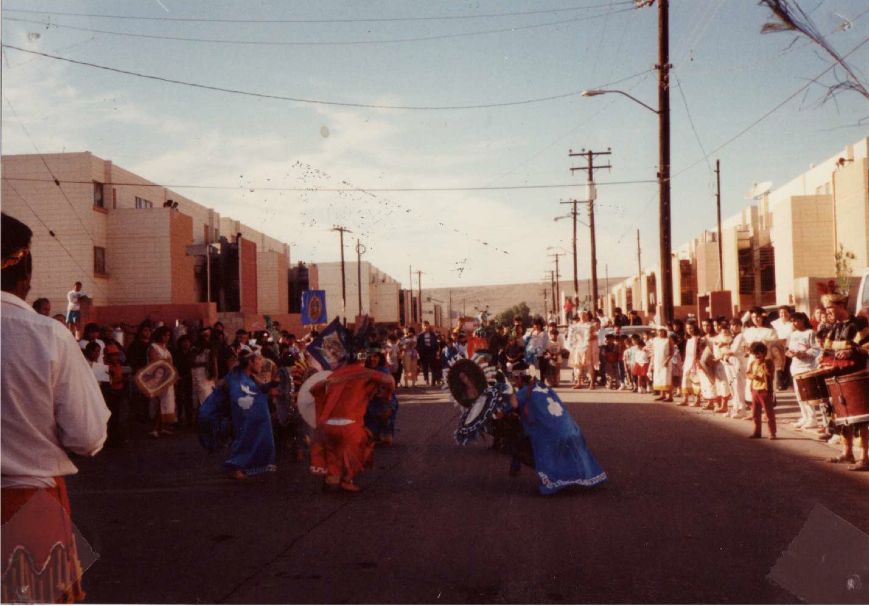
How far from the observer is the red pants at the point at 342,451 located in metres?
9.02

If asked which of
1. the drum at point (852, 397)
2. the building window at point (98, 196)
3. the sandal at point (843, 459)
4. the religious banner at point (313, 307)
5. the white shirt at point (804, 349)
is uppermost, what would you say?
the building window at point (98, 196)

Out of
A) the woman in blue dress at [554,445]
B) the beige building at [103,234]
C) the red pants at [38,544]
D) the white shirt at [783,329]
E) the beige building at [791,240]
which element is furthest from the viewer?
the beige building at [103,234]

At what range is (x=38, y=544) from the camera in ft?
11.0

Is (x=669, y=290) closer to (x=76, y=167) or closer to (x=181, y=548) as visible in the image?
(x=181, y=548)

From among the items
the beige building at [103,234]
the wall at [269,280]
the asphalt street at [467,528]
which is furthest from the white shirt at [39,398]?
the wall at [269,280]

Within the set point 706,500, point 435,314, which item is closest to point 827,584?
point 706,500

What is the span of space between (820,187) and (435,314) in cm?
7922

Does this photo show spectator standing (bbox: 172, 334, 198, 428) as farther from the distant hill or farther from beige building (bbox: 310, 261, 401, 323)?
the distant hill

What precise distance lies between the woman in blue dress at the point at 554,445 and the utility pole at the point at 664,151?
45.2 feet

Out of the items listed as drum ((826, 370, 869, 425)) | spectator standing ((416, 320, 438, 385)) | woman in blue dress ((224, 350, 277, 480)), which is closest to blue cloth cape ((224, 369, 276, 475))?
woman in blue dress ((224, 350, 277, 480))

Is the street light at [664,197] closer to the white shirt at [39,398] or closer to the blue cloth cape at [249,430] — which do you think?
the blue cloth cape at [249,430]

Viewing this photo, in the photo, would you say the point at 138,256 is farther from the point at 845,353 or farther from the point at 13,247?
the point at 13,247

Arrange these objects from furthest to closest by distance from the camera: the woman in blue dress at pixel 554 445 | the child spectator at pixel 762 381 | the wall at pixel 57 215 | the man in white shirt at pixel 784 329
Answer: the wall at pixel 57 215 → the man in white shirt at pixel 784 329 → the child spectator at pixel 762 381 → the woman in blue dress at pixel 554 445

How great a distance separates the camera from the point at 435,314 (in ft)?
382
